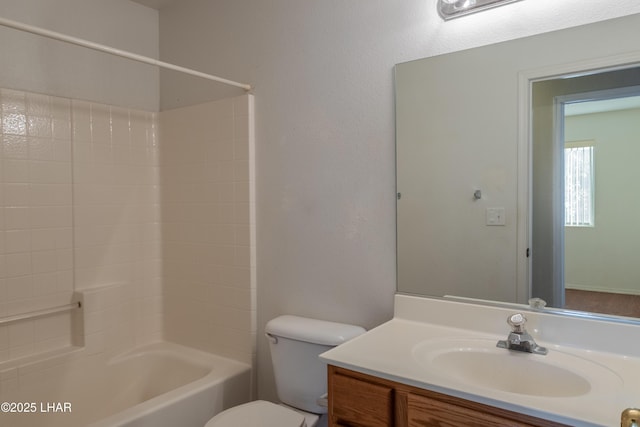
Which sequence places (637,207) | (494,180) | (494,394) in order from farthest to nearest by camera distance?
(494,180) → (637,207) → (494,394)

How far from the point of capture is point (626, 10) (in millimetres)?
1299

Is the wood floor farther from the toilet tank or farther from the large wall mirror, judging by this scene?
the toilet tank

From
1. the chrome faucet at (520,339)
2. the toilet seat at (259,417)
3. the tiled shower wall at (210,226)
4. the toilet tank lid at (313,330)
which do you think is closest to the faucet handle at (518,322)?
the chrome faucet at (520,339)

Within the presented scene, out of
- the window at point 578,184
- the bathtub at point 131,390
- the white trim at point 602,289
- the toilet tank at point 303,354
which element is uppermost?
the window at point 578,184

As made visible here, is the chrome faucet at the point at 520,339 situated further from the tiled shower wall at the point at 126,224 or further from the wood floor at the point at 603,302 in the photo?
the tiled shower wall at the point at 126,224

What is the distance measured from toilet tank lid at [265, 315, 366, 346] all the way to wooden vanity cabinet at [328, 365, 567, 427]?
0.44m

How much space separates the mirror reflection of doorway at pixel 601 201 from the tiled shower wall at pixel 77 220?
7.12 feet

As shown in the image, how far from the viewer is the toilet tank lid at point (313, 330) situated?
1768 millimetres

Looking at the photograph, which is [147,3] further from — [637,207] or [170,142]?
[637,207]

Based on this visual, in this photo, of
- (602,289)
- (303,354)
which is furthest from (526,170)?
(303,354)

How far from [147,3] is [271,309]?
1.93m

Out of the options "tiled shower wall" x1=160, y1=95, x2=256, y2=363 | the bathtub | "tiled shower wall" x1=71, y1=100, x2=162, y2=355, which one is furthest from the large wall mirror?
"tiled shower wall" x1=71, y1=100, x2=162, y2=355

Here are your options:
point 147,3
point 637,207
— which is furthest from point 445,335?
point 147,3

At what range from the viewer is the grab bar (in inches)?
79.0
